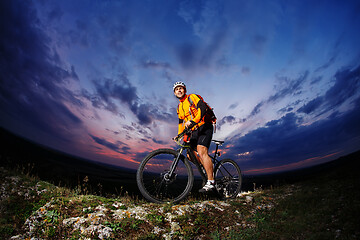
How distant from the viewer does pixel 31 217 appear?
333 centimetres

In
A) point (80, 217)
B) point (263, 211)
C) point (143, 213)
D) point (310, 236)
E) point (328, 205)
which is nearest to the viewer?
point (310, 236)

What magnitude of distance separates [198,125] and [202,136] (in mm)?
447

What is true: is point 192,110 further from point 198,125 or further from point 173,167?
point 173,167

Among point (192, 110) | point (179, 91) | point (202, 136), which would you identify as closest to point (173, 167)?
point (202, 136)

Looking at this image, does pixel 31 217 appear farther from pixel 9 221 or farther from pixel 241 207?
pixel 241 207

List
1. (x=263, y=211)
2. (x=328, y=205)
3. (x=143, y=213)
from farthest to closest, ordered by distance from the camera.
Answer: (x=263, y=211) < (x=328, y=205) < (x=143, y=213)

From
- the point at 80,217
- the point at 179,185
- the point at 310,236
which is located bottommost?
the point at 80,217

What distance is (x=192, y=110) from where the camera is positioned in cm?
493

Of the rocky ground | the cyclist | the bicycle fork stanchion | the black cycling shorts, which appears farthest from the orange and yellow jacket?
the rocky ground

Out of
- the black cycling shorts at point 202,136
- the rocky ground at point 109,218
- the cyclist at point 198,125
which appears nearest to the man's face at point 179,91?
the cyclist at point 198,125

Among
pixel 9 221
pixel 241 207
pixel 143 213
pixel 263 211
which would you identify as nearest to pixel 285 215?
pixel 263 211

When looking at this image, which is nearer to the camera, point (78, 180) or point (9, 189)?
point (9, 189)

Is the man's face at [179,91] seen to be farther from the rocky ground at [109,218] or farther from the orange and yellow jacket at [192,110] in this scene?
the rocky ground at [109,218]

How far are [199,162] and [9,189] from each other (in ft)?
18.9
